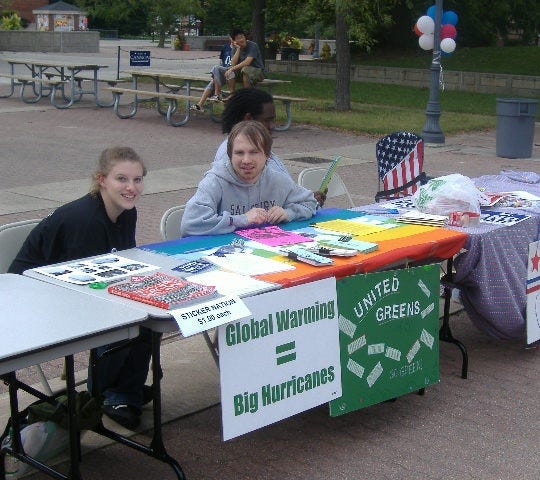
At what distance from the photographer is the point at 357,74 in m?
29.4

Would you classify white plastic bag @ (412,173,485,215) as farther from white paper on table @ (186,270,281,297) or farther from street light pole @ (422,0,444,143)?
street light pole @ (422,0,444,143)

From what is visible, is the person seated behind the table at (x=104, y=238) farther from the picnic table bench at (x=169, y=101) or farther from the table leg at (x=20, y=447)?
the picnic table bench at (x=169, y=101)

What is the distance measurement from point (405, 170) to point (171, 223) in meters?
3.15

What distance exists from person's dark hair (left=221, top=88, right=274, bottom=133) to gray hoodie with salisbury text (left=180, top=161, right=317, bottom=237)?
0.64m

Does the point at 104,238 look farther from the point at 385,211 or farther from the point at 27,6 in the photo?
the point at 27,6

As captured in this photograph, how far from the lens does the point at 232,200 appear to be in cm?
479

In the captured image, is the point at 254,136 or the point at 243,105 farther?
the point at 243,105

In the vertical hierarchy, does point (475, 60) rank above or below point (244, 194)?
above

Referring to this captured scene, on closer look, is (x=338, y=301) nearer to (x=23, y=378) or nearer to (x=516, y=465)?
(x=516, y=465)

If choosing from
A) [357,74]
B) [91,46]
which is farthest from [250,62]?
[91,46]

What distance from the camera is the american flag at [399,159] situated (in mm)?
7383

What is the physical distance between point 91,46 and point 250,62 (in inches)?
1072

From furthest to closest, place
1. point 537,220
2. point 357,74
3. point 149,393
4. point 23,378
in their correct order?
1. point 357,74
2. point 537,220
3. point 23,378
4. point 149,393

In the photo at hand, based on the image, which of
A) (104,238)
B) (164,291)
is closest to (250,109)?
(104,238)
